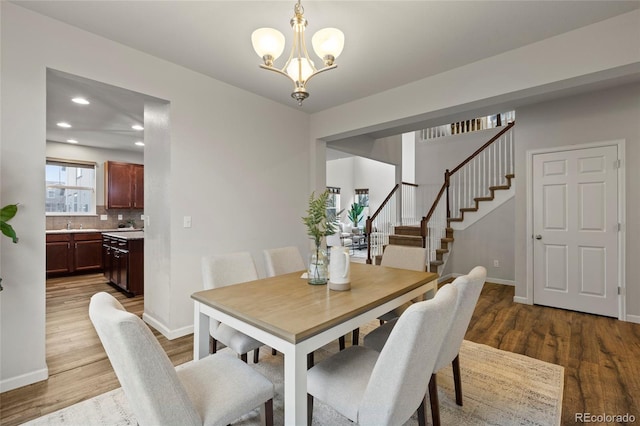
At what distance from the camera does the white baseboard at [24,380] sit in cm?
201

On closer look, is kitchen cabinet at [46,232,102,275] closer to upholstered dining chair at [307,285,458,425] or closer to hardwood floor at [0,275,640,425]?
hardwood floor at [0,275,640,425]

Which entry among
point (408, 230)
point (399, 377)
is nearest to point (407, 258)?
point (399, 377)

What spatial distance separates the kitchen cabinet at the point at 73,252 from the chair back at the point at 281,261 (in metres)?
4.98

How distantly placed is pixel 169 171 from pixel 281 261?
4.75 feet

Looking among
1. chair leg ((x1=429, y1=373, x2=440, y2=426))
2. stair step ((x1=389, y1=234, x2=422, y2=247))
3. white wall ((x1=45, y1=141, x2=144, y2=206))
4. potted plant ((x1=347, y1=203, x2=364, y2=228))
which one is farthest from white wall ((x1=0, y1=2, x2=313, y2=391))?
potted plant ((x1=347, y1=203, x2=364, y2=228))

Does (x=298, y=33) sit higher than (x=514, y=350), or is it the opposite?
(x=298, y=33)

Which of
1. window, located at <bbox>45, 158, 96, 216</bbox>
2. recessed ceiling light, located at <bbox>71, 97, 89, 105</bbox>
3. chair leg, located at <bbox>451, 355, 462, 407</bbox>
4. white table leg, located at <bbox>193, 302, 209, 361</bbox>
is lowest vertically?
chair leg, located at <bbox>451, 355, 462, 407</bbox>

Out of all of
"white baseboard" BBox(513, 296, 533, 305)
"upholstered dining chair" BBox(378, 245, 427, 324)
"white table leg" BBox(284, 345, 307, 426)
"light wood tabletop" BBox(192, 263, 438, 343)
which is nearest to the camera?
"white table leg" BBox(284, 345, 307, 426)

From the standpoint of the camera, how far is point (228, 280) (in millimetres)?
2170

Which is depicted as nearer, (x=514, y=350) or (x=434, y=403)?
(x=434, y=403)

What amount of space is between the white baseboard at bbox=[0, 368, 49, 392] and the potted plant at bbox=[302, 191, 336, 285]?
2099 mm

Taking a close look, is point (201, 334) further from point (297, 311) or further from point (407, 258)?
point (407, 258)

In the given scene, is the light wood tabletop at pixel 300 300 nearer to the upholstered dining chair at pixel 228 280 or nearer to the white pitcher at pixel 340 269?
the white pitcher at pixel 340 269

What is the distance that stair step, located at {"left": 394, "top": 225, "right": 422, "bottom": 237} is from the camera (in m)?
5.79
